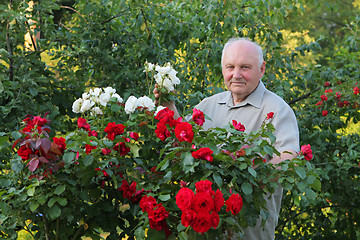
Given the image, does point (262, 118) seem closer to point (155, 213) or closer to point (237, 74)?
point (237, 74)

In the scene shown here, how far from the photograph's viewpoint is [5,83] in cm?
349

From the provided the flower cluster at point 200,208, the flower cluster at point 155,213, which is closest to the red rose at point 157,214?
the flower cluster at point 155,213

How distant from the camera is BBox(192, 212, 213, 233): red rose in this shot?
1889 millimetres

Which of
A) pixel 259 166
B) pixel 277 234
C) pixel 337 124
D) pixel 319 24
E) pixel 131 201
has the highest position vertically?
pixel 259 166

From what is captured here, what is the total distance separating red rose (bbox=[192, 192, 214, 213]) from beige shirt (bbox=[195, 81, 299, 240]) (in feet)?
1.94

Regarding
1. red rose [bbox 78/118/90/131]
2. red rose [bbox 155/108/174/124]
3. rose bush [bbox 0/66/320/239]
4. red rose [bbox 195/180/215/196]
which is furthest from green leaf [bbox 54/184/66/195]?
red rose [bbox 195/180/215/196]

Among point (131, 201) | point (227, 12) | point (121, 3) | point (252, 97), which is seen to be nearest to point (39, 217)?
point (131, 201)

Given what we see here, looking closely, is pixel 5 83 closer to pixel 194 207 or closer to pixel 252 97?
pixel 252 97

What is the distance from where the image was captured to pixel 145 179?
8.09 feet

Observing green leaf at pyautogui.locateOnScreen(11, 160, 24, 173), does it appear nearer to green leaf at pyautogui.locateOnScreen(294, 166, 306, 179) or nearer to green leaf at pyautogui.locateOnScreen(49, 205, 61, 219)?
green leaf at pyautogui.locateOnScreen(49, 205, 61, 219)

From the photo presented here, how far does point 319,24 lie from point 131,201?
2399cm

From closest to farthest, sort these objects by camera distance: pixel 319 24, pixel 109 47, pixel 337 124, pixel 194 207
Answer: pixel 194 207
pixel 109 47
pixel 337 124
pixel 319 24

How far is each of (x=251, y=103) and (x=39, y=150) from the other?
46.8 inches

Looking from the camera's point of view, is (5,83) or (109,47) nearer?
(5,83)
